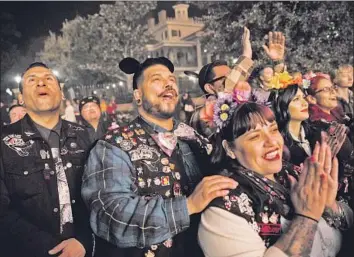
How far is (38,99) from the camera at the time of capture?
2336 millimetres

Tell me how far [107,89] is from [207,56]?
404cm

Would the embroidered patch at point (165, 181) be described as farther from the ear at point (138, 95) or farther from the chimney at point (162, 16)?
the chimney at point (162, 16)

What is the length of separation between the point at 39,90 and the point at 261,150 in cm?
150

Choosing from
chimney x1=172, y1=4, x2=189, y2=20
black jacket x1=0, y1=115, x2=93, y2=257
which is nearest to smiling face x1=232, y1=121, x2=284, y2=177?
black jacket x1=0, y1=115, x2=93, y2=257

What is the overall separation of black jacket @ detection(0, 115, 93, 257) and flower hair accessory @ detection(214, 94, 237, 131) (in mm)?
939

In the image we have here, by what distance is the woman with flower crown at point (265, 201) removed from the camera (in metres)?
1.58

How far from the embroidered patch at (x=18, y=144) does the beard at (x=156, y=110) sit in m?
0.88

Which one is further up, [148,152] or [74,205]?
[148,152]

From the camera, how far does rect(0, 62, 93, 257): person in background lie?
2.27 metres

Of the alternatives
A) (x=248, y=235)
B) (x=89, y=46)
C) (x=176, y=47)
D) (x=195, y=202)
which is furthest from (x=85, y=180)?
(x=89, y=46)

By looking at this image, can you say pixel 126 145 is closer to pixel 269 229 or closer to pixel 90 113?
pixel 269 229

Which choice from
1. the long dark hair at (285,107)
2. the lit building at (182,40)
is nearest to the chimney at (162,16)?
the lit building at (182,40)

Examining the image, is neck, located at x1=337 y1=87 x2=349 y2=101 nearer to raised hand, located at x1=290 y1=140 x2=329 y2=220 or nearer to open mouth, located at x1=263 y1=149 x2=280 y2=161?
open mouth, located at x1=263 y1=149 x2=280 y2=161

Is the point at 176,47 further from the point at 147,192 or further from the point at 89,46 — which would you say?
the point at 147,192
